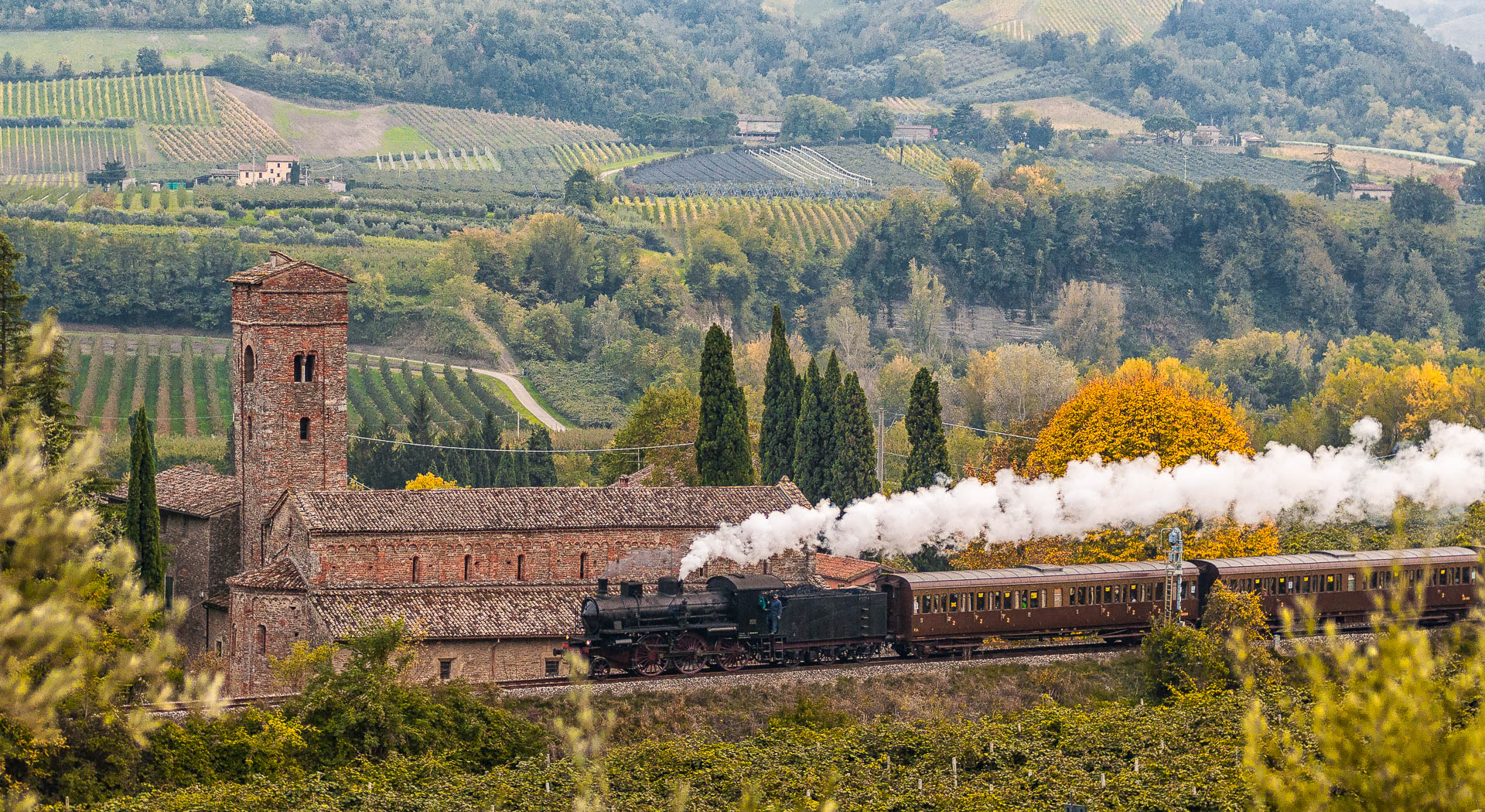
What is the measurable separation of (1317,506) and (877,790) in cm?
2933

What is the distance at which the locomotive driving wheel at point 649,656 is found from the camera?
54125 mm

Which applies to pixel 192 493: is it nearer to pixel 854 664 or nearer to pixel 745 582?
pixel 745 582

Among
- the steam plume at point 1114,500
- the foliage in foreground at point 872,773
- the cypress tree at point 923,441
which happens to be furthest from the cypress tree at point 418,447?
the foliage in foreground at point 872,773

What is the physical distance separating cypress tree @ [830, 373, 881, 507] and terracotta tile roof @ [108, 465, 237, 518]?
25349 millimetres

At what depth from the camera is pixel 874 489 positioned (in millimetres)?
84250

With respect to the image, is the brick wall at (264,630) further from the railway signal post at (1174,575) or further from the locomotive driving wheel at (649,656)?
the railway signal post at (1174,575)

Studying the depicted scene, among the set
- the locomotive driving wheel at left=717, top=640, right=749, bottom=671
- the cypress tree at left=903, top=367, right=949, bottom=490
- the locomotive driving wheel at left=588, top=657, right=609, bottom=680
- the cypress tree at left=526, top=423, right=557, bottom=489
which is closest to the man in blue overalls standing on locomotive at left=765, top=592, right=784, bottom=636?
the locomotive driving wheel at left=717, top=640, right=749, bottom=671

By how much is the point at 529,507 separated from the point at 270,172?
13380cm

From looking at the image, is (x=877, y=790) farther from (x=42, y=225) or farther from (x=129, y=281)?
(x=42, y=225)

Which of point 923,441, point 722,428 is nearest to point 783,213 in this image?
point 923,441

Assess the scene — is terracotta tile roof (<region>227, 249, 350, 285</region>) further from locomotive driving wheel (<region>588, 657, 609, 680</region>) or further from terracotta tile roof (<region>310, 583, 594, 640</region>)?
locomotive driving wheel (<region>588, 657, 609, 680</region>)

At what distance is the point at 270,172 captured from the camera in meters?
187

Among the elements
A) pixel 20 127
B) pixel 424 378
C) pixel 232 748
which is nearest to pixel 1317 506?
pixel 232 748

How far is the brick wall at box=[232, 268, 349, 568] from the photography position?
6284cm
